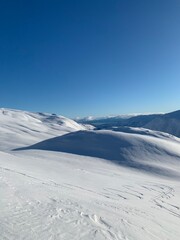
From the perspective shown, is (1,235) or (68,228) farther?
(68,228)

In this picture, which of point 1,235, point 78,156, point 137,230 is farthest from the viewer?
point 78,156

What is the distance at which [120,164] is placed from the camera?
28625 mm

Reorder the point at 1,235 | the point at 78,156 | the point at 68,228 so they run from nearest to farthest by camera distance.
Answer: the point at 1,235 → the point at 68,228 → the point at 78,156

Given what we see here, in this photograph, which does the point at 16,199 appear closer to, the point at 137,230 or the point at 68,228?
the point at 68,228

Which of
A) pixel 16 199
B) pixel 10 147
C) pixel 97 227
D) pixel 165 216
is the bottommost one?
pixel 165 216

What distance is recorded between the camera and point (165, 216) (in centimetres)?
1072

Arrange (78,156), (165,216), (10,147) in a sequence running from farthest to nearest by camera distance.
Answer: (10,147) → (78,156) → (165,216)

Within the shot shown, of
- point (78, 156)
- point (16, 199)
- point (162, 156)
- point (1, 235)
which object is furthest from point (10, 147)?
point (1, 235)

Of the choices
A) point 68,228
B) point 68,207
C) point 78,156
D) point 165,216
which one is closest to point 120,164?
point 78,156

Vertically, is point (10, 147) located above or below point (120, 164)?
above

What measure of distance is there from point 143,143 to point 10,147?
68.5 feet

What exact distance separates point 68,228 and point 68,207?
1.87 m

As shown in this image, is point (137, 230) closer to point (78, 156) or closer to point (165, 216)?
point (165, 216)

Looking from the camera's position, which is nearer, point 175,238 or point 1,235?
point 1,235
